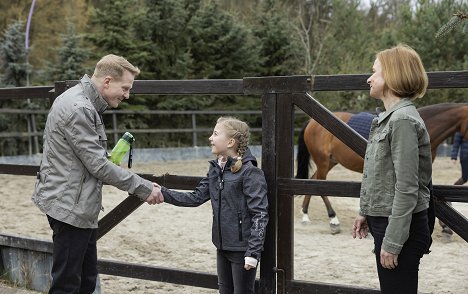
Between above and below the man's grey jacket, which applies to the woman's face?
above

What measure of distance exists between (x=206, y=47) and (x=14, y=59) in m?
6.14

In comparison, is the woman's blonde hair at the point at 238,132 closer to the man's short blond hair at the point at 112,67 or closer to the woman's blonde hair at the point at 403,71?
the man's short blond hair at the point at 112,67

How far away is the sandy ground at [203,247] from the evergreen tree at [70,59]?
7294 mm

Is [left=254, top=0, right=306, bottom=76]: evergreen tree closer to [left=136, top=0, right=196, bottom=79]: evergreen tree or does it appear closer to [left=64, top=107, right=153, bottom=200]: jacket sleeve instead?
[left=136, top=0, right=196, bottom=79]: evergreen tree

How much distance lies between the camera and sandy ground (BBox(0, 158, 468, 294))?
181 inches

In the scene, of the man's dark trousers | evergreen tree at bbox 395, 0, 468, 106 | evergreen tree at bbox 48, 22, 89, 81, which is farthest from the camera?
evergreen tree at bbox 395, 0, 468, 106

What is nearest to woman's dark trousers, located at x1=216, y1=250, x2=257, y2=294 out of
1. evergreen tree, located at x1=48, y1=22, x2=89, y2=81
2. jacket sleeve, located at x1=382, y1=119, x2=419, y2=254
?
jacket sleeve, located at x1=382, y1=119, x2=419, y2=254

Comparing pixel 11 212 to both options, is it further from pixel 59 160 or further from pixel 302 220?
pixel 59 160

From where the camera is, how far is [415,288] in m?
2.26

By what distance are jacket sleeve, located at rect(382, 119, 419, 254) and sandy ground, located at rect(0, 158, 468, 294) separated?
2.35 m

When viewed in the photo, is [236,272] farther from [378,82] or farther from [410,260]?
[378,82]

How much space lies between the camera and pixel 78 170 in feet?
8.75

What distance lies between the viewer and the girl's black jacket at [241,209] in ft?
9.27

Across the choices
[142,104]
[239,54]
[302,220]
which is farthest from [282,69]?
[302,220]
